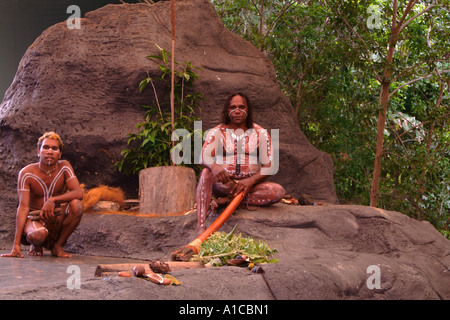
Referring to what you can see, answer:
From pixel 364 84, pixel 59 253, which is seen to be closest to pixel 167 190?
pixel 59 253

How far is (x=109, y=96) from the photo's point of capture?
23.6ft

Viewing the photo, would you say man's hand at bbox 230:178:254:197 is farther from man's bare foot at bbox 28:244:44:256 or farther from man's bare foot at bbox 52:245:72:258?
man's bare foot at bbox 28:244:44:256

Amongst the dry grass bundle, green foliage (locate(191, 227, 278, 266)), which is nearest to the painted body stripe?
the dry grass bundle

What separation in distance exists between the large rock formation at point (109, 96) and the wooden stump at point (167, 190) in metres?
1.08

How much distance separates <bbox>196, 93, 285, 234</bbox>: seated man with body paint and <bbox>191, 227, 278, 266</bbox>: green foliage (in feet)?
4.11

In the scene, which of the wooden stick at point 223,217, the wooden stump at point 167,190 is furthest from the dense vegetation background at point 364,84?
the wooden stick at point 223,217

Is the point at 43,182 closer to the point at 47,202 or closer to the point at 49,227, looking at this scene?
the point at 47,202

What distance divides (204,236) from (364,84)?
4.86 m

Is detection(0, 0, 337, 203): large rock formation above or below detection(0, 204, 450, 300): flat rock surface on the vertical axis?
above

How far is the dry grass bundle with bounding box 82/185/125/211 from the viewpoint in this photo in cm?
666

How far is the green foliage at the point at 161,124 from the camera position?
6789mm

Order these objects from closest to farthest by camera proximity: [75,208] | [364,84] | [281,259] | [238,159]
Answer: [281,259], [75,208], [238,159], [364,84]

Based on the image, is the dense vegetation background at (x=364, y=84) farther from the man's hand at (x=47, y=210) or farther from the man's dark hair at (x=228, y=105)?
the man's hand at (x=47, y=210)
